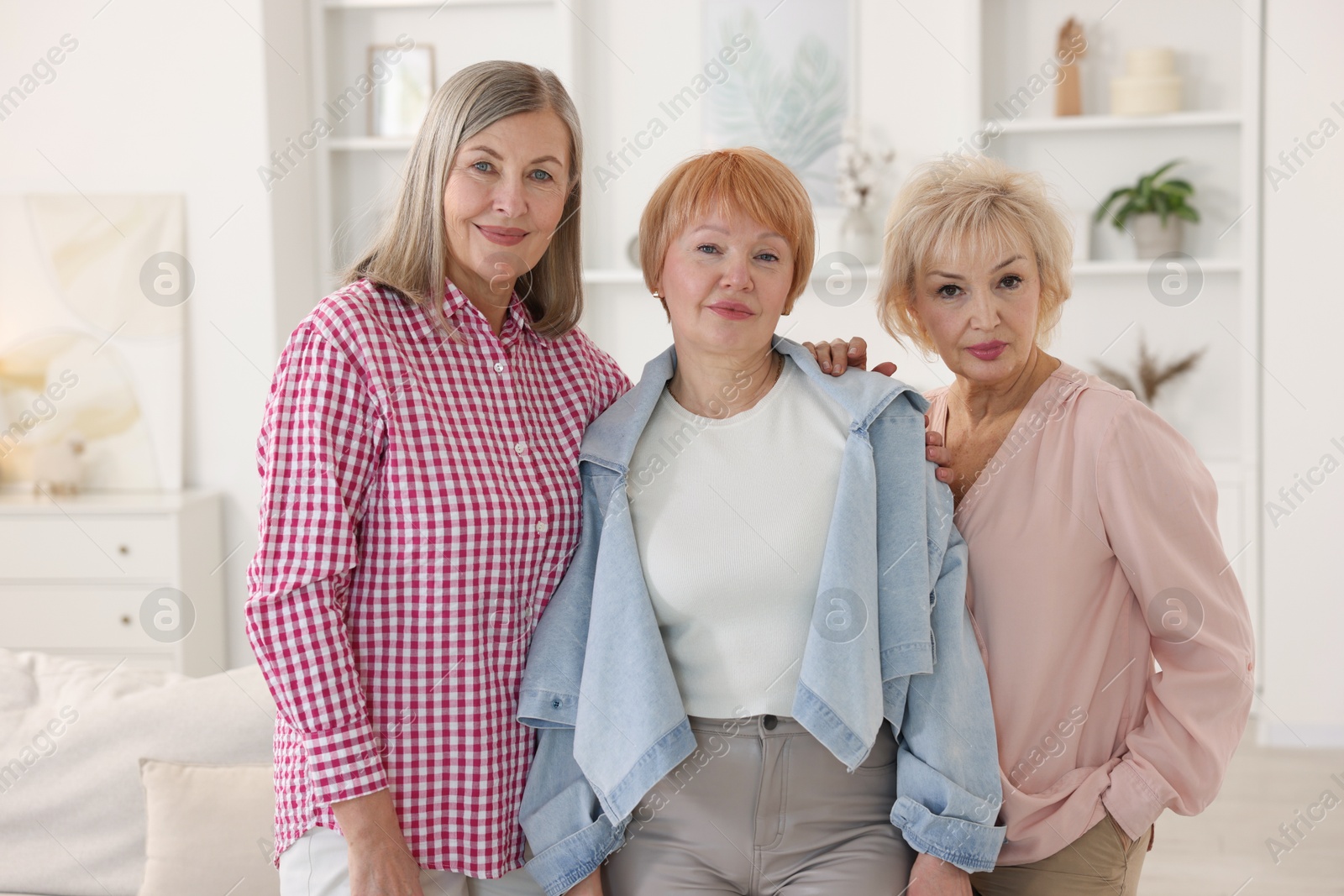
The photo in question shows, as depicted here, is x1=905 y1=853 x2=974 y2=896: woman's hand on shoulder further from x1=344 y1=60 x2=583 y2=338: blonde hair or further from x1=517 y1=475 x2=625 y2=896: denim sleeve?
x1=344 y1=60 x2=583 y2=338: blonde hair

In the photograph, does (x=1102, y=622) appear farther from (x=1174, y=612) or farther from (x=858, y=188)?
(x=858, y=188)

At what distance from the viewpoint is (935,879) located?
135 centimetres

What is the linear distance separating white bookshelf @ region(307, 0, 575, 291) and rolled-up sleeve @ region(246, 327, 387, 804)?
116 inches

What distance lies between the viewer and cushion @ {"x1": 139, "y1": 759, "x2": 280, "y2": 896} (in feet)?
5.74

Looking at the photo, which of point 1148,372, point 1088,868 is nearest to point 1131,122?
point 1148,372

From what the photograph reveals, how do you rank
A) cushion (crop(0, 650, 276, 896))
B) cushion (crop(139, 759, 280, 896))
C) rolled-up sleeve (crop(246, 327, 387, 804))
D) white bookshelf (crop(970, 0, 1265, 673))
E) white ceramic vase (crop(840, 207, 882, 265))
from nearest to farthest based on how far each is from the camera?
rolled-up sleeve (crop(246, 327, 387, 804))
cushion (crop(139, 759, 280, 896))
cushion (crop(0, 650, 276, 896))
white bookshelf (crop(970, 0, 1265, 673))
white ceramic vase (crop(840, 207, 882, 265))

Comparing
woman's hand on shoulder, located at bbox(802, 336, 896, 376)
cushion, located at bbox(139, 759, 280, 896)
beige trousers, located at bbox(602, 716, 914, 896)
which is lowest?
cushion, located at bbox(139, 759, 280, 896)

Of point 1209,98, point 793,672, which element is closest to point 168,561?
point 793,672

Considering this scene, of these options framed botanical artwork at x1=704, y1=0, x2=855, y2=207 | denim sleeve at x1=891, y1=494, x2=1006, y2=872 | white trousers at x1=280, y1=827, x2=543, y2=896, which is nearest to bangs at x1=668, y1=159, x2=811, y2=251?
denim sleeve at x1=891, y1=494, x2=1006, y2=872

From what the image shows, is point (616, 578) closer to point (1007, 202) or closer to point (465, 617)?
point (465, 617)

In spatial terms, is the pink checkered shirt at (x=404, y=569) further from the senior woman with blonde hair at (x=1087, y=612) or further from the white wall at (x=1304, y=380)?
the white wall at (x=1304, y=380)

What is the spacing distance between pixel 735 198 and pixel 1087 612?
77 centimetres

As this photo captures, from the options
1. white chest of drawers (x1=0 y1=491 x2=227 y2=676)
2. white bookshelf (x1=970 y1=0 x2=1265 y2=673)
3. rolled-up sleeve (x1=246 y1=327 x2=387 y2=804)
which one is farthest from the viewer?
white bookshelf (x1=970 y1=0 x2=1265 y2=673)

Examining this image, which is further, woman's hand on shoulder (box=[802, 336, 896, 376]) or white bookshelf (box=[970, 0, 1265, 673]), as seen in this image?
white bookshelf (box=[970, 0, 1265, 673])
